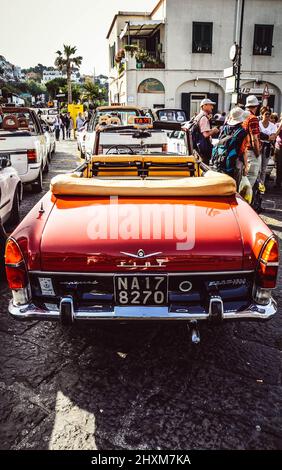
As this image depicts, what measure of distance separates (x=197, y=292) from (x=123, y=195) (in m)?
0.98

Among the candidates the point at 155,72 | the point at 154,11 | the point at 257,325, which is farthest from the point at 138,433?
the point at 154,11

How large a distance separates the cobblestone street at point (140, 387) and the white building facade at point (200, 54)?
81.3ft

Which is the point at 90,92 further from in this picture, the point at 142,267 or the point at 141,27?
the point at 142,267

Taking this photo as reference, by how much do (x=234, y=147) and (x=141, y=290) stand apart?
163 inches

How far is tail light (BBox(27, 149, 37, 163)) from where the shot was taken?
26.9 feet

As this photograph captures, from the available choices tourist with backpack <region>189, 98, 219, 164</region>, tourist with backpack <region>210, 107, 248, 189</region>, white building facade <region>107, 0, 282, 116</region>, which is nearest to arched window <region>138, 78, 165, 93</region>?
white building facade <region>107, 0, 282, 116</region>

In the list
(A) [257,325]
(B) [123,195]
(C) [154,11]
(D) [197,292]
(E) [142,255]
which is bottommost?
(A) [257,325]

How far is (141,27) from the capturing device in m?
26.4

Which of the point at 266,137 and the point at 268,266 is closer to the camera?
the point at 268,266

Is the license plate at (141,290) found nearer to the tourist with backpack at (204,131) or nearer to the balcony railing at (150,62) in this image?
the tourist with backpack at (204,131)

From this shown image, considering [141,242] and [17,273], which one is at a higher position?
[141,242]

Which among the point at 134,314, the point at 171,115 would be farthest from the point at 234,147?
the point at 171,115

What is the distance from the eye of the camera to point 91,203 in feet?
10.2

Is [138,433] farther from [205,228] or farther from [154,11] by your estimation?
[154,11]
